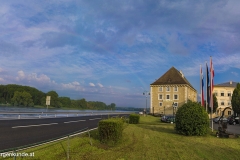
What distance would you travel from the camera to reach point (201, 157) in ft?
31.1

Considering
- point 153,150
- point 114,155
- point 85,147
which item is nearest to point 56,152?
point 85,147

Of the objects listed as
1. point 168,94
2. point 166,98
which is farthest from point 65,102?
point 168,94

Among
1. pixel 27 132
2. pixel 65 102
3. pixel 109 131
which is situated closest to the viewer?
pixel 109 131

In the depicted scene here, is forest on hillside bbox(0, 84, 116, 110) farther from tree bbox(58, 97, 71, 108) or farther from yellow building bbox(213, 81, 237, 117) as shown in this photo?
yellow building bbox(213, 81, 237, 117)

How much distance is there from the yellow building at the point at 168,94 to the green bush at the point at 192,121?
55.6 m

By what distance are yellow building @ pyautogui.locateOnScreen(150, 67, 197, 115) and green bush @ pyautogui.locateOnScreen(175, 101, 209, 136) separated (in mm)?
55619

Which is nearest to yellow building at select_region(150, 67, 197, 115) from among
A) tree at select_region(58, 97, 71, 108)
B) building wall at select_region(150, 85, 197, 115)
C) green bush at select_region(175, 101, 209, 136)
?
building wall at select_region(150, 85, 197, 115)

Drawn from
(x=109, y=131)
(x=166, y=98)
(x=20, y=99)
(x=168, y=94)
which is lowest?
(x=109, y=131)

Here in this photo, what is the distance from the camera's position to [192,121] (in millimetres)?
16500

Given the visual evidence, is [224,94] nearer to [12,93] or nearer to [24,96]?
[24,96]

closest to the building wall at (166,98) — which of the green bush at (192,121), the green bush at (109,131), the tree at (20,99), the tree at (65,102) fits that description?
the tree at (20,99)

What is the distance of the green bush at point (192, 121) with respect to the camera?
16.4 m

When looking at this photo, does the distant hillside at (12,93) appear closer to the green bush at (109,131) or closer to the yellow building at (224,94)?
the yellow building at (224,94)

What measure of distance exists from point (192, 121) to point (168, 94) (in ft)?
191
